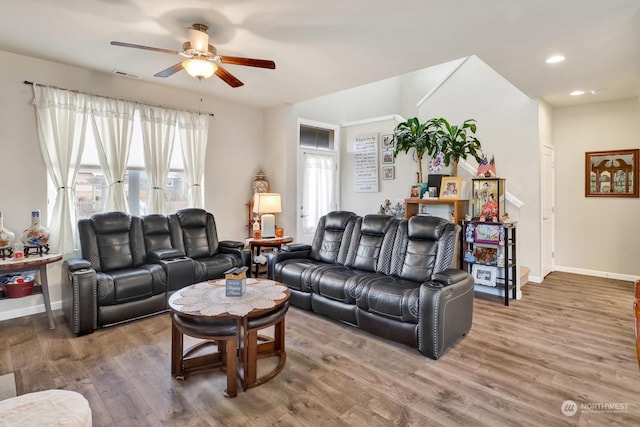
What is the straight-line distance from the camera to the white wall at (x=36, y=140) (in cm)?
364

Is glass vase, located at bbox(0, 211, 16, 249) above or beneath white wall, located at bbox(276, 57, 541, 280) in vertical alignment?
beneath

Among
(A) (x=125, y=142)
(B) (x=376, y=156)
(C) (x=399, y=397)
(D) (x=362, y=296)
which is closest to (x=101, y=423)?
(C) (x=399, y=397)

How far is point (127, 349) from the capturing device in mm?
2930


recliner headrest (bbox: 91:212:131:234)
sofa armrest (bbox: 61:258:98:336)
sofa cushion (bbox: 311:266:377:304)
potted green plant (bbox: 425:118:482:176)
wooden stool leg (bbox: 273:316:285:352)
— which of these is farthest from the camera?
potted green plant (bbox: 425:118:482:176)

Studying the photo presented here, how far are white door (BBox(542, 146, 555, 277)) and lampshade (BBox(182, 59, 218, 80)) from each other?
490cm

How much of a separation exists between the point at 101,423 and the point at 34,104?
11.5 feet

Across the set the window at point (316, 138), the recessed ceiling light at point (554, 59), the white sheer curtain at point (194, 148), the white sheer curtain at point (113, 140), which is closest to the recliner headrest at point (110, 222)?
the white sheer curtain at point (113, 140)

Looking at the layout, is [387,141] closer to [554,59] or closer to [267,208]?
[267,208]

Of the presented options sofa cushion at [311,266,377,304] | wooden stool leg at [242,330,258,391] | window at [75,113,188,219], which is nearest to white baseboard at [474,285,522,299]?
sofa cushion at [311,266,377,304]

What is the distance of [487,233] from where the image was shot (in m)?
4.27

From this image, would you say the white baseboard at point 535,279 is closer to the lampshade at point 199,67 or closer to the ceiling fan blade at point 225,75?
the ceiling fan blade at point 225,75

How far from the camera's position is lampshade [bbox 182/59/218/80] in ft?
9.31

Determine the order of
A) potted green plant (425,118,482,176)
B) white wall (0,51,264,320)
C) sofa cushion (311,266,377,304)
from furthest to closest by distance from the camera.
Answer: potted green plant (425,118,482,176), white wall (0,51,264,320), sofa cushion (311,266,377,304)

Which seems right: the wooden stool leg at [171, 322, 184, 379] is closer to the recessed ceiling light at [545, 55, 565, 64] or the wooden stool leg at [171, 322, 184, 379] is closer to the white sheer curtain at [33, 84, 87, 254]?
the white sheer curtain at [33, 84, 87, 254]
